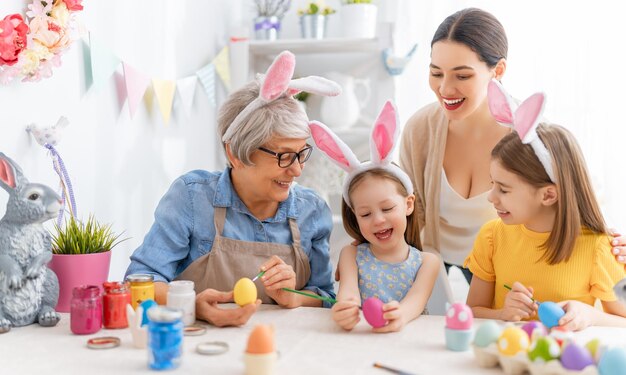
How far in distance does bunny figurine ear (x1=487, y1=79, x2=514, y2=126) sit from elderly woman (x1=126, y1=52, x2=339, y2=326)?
1.29ft

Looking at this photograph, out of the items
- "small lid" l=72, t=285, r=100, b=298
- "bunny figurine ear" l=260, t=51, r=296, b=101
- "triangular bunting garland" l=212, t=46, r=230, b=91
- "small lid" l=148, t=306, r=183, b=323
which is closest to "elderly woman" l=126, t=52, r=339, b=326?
"bunny figurine ear" l=260, t=51, r=296, b=101

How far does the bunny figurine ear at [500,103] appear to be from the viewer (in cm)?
153

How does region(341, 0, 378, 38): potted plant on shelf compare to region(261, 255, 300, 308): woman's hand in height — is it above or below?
above

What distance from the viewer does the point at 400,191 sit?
5.44ft

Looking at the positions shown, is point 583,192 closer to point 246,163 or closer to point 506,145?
point 506,145

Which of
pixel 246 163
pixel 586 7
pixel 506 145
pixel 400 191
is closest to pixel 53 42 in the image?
pixel 246 163

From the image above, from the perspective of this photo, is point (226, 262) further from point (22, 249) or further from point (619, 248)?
point (619, 248)

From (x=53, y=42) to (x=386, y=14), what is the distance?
190cm

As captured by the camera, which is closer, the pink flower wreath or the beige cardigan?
the pink flower wreath

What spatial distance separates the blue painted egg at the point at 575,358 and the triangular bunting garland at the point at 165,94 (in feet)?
5.93

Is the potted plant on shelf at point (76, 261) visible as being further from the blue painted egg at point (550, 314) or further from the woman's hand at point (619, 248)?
the woman's hand at point (619, 248)

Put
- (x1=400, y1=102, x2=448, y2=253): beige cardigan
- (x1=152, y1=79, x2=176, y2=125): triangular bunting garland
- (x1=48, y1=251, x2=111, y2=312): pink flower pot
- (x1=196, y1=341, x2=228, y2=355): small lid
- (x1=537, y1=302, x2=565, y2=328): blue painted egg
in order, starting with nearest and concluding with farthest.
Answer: (x1=196, y1=341, x2=228, y2=355): small lid < (x1=537, y1=302, x2=565, y2=328): blue painted egg < (x1=48, y1=251, x2=111, y2=312): pink flower pot < (x1=400, y1=102, x2=448, y2=253): beige cardigan < (x1=152, y1=79, x2=176, y2=125): triangular bunting garland

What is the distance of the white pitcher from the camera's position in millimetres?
3039

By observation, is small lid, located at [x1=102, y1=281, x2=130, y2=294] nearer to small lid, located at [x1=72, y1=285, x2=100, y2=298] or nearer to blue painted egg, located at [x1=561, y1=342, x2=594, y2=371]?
small lid, located at [x1=72, y1=285, x2=100, y2=298]
